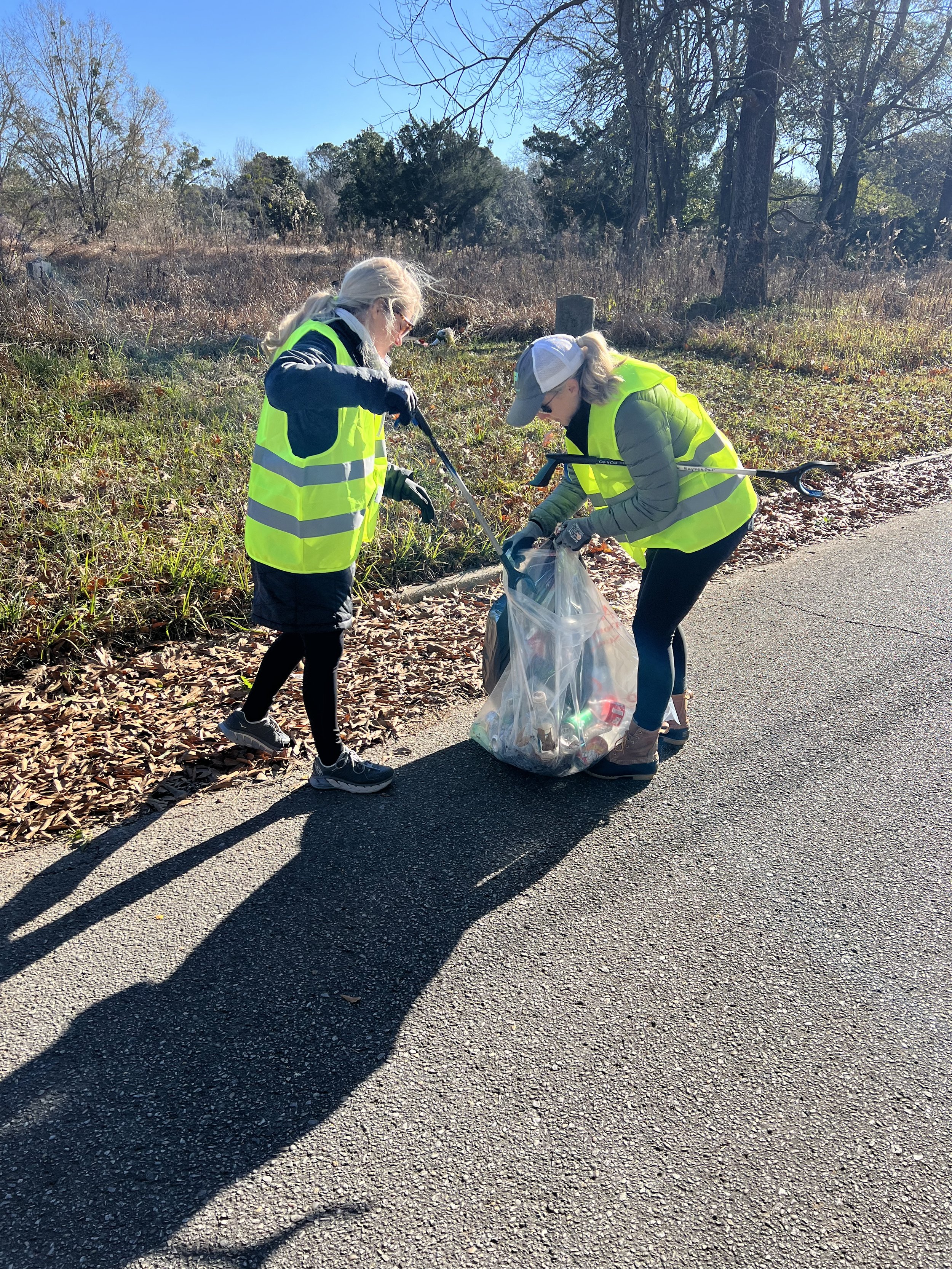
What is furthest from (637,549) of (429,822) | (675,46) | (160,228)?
(160,228)

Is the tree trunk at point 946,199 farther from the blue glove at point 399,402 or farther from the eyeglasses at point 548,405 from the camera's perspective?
the blue glove at point 399,402

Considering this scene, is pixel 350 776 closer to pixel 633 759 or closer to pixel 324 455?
pixel 633 759

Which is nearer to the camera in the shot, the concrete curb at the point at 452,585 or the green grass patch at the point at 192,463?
the green grass patch at the point at 192,463

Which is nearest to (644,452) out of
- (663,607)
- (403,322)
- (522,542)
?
(663,607)

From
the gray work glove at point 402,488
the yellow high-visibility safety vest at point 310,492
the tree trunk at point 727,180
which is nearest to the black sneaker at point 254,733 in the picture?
the yellow high-visibility safety vest at point 310,492

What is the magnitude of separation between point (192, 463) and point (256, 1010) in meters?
4.85

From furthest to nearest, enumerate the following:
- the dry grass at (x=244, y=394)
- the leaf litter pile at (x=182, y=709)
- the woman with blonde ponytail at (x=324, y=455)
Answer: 1. the dry grass at (x=244, y=394)
2. the leaf litter pile at (x=182, y=709)
3. the woman with blonde ponytail at (x=324, y=455)

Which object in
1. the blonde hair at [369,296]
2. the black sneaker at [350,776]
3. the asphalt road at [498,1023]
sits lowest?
the asphalt road at [498,1023]

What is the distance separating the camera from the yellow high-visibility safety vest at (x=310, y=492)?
2.69m

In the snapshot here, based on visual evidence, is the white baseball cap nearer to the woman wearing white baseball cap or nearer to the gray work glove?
the woman wearing white baseball cap

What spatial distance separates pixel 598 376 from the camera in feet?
9.20

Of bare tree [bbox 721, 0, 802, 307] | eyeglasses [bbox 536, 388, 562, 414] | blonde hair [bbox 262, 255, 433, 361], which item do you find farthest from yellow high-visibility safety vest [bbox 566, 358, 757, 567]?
bare tree [bbox 721, 0, 802, 307]

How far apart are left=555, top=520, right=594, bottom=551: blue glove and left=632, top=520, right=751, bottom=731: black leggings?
269 millimetres

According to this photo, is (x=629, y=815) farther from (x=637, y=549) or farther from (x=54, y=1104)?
(x=54, y=1104)
